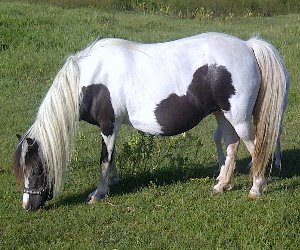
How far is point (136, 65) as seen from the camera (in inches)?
219

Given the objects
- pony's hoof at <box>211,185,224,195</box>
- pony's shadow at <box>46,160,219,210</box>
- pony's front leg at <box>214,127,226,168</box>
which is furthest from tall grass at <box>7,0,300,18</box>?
pony's hoof at <box>211,185,224,195</box>

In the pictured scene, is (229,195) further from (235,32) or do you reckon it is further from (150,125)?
(235,32)

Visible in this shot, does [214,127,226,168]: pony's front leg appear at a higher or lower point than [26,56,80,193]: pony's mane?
lower

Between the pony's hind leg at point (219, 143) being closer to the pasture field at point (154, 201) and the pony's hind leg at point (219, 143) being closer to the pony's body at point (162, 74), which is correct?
the pasture field at point (154, 201)

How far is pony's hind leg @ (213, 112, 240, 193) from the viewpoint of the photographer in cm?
587

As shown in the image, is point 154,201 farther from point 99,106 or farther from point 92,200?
point 99,106

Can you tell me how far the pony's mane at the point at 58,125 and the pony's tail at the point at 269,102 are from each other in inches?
63.7

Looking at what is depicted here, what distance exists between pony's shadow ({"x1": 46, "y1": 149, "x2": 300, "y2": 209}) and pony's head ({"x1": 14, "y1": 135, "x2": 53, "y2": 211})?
0.22 metres

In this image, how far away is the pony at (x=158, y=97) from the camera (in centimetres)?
537

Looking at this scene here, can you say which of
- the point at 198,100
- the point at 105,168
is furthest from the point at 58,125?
the point at 198,100

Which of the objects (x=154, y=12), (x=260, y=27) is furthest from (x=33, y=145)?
(x=154, y=12)

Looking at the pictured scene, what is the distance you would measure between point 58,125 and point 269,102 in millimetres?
1848

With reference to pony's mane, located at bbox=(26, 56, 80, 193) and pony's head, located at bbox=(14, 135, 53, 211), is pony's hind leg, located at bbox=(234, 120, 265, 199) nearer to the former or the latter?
pony's mane, located at bbox=(26, 56, 80, 193)

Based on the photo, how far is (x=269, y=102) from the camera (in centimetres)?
546
